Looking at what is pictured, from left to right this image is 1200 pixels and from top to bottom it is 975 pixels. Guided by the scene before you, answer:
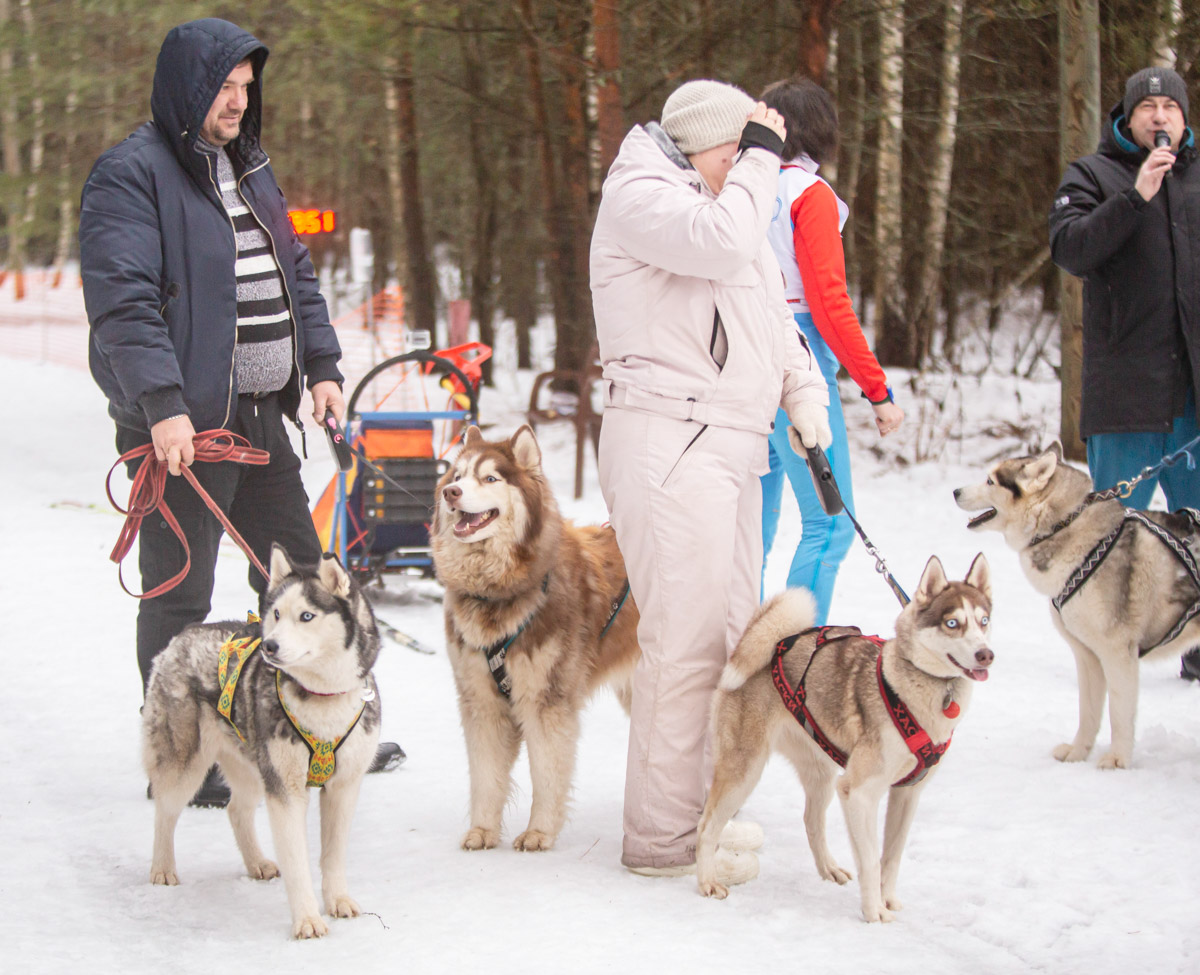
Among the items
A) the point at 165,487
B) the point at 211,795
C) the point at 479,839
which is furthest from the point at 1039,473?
the point at 211,795

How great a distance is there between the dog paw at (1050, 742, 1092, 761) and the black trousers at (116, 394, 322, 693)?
2714mm

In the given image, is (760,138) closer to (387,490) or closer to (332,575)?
(332,575)

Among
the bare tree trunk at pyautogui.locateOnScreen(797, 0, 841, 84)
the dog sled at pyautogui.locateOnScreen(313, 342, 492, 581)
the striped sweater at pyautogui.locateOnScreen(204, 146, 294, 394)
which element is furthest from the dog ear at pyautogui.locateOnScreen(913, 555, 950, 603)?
the bare tree trunk at pyautogui.locateOnScreen(797, 0, 841, 84)

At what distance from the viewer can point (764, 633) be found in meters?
3.01

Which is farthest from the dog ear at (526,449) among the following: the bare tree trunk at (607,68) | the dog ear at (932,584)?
the bare tree trunk at (607,68)

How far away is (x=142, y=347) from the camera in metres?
3.06

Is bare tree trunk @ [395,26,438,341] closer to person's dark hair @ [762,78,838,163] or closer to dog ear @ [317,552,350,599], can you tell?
person's dark hair @ [762,78,838,163]

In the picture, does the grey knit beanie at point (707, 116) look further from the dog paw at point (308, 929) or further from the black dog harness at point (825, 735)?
the dog paw at point (308, 929)

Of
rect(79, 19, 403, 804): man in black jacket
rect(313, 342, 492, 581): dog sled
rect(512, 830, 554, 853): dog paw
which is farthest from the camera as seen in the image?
rect(313, 342, 492, 581): dog sled

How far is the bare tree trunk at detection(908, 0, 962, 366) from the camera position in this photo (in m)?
11.8

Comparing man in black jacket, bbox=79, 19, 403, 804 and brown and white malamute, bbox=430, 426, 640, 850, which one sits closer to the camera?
man in black jacket, bbox=79, 19, 403, 804

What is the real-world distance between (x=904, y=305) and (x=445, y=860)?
36.8 ft

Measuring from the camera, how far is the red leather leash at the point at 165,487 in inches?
128

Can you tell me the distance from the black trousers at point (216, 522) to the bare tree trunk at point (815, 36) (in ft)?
23.4
